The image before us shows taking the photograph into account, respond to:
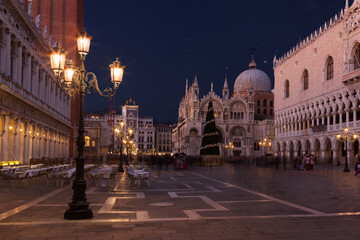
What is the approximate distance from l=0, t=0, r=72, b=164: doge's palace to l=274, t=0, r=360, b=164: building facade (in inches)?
979

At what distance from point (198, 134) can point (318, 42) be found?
38099 mm

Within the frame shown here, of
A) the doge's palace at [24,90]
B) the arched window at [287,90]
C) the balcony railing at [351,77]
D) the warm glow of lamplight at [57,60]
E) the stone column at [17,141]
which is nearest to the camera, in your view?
the warm glow of lamplight at [57,60]

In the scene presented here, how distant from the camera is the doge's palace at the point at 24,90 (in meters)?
22.4

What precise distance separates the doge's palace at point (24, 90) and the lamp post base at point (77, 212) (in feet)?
46.5

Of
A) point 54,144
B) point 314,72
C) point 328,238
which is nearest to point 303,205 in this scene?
point 328,238

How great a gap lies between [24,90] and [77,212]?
70.1ft

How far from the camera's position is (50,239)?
251 inches

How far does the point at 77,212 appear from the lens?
27.0 ft

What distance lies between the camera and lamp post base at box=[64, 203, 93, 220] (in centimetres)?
821

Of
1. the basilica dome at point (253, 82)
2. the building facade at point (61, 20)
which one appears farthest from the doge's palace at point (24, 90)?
the basilica dome at point (253, 82)

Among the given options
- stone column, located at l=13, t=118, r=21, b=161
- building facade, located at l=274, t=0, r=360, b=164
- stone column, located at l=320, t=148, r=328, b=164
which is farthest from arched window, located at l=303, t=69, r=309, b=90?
stone column, located at l=13, t=118, r=21, b=161

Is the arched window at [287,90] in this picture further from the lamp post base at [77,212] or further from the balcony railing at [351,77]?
the lamp post base at [77,212]

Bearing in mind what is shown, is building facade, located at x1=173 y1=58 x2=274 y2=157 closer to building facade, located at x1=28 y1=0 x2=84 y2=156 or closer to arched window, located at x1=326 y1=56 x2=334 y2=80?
arched window, located at x1=326 y1=56 x2=334 y2=80

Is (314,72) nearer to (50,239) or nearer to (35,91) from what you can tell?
(35,91)
